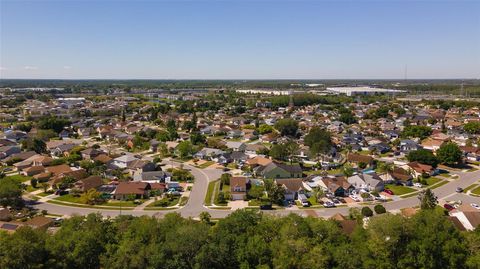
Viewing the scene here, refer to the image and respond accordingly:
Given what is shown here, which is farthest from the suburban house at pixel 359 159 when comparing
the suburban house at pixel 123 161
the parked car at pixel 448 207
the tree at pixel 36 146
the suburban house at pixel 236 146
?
the tree at pixel 36 146

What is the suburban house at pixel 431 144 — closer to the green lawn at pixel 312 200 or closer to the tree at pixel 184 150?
the green lawn at pixel 312 200

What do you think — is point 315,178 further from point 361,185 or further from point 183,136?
point 183,136

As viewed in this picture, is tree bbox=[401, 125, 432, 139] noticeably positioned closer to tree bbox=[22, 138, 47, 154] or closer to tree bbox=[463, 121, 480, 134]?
tree bbox=[463, 121, 480, 134]

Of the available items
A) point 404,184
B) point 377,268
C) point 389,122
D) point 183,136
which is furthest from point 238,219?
Result: point 389,122

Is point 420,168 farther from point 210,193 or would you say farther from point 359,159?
point 210,193

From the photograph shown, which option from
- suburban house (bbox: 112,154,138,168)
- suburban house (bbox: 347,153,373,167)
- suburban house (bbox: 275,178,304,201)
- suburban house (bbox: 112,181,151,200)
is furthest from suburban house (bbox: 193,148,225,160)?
suburban house (bbox: 347,153,373,167)

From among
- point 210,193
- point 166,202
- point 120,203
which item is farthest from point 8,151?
point 210,193

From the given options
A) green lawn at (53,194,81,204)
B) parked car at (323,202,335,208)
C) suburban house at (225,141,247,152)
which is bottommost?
parked car at (323,202,335,208)
